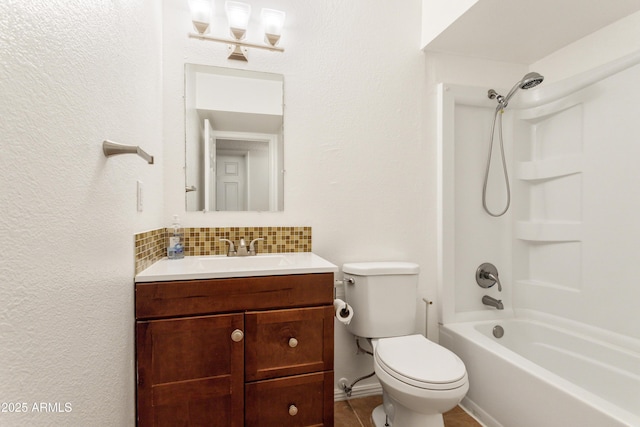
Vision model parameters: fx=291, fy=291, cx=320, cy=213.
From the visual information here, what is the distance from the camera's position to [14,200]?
0.49 m

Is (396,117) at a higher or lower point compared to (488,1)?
lower

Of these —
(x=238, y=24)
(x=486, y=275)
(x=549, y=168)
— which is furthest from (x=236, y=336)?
(x=549, y=168)

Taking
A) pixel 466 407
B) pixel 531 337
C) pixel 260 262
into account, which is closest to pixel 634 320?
Answer: pixel 531 337

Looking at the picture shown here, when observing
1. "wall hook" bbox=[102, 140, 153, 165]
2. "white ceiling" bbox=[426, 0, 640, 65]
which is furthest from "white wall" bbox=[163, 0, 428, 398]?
"wall hook" bbox=[102, 140, 153, 165]

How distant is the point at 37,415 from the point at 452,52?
8.17ft

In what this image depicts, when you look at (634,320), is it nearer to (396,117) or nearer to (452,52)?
(396,117)

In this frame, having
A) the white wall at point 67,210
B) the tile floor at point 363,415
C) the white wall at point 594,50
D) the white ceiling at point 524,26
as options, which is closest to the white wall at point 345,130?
the tile floor at point 363,415

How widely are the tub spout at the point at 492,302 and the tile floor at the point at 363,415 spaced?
26.9 inches

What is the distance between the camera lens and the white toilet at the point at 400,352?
3.83 ft

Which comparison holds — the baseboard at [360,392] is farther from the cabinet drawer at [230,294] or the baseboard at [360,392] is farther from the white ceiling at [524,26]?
the white ceiling at [524,26]

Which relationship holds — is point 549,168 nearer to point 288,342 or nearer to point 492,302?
point 492,302

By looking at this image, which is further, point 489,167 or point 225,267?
point 489,167

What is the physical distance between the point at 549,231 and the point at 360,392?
162 cm

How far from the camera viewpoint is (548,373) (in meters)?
1.30
